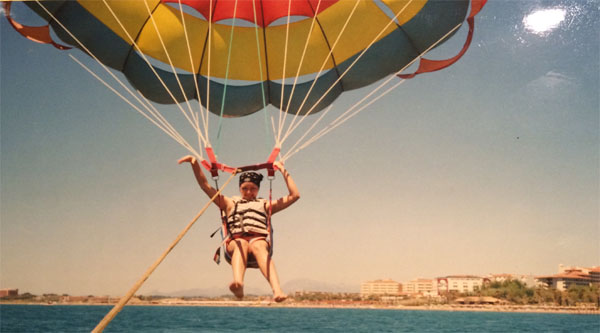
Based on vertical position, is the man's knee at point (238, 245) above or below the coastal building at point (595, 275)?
below

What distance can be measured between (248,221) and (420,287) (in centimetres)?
9070

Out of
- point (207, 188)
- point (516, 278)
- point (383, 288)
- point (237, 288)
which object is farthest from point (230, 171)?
point (383, 288)

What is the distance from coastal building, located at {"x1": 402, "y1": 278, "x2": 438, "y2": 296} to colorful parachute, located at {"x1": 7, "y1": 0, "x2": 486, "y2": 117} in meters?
83.8

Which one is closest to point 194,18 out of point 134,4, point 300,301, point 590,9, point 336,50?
point 134,4

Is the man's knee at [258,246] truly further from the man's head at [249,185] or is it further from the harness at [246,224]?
the man's head at [249,185]

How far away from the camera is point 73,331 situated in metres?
35.3

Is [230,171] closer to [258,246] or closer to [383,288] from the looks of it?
[258,246]

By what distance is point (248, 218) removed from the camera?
12.2 feet

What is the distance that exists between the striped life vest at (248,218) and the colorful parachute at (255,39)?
1700 millimetres

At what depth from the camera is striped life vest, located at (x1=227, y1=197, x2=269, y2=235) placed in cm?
370

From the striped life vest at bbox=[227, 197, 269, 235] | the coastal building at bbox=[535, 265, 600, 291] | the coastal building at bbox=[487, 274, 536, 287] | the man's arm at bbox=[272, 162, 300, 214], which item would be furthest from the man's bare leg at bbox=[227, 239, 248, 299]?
the coastal building at bbox=[487, 274, 536, 287]

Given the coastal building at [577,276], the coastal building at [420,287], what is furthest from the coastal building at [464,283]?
the coastal building at [577,276]

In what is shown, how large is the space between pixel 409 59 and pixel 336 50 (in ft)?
2.48

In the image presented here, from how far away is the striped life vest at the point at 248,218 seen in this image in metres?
3.70
